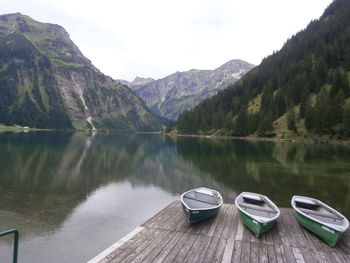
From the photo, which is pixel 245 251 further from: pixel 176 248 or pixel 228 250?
pixel 176 248

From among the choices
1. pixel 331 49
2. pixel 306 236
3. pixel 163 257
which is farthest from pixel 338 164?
pixel 331 49

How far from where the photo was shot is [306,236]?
1559 centimetres

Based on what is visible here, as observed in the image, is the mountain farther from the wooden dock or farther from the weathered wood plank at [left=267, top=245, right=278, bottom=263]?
the weathered wood plank at [left=267, top=245, right=278, bottom=263]

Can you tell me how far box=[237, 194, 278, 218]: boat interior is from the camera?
17.6 metres

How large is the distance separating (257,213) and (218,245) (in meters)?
5.25

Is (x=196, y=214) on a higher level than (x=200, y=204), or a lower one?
higher

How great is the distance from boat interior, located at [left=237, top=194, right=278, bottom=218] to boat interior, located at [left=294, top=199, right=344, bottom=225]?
7.12ft

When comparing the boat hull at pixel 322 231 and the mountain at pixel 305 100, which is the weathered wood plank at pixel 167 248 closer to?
the boat hull at pixel 322 231

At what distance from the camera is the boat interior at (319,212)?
16297 millimetres


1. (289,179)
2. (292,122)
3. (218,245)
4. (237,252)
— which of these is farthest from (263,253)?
(292,122)

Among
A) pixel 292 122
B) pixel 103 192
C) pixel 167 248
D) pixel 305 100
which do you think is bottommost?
pixel 103 192

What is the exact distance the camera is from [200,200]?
2031cm

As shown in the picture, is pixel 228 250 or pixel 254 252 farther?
pixel 228 250

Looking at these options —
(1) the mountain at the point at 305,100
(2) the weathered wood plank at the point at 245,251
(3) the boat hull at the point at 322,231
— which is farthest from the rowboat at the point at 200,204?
(1) the mountain at the point at 305,100
